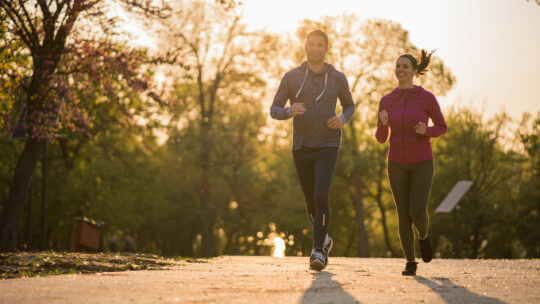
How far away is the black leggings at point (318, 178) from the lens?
8.08 m

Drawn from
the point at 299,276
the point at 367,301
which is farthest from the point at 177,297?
the point at 299,276

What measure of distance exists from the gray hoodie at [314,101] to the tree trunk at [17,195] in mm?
8918

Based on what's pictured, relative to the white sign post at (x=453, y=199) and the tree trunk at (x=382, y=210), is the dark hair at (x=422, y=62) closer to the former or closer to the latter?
the white sign post at (x=453, y=199)

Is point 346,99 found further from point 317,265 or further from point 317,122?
point 317,265

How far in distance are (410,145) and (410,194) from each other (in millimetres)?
493

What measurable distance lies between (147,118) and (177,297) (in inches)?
1356

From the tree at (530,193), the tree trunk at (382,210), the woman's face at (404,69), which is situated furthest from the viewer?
the tree trunk at (382,210)

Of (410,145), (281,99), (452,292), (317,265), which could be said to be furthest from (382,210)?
(452,292)

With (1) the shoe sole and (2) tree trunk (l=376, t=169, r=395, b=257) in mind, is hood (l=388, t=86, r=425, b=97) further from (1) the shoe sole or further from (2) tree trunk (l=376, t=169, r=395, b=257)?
(2) tree trunk (l=376, t=169, r=395, b=257)

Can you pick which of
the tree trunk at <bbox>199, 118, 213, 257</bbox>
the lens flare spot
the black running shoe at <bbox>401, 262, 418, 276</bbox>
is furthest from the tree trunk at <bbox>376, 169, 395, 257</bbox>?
the black running shoe at <bbox>401, 262, 418, 276</bbox>

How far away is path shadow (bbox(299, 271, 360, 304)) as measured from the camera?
17.0 ft

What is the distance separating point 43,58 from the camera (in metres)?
15.0

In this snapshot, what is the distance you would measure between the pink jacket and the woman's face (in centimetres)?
12

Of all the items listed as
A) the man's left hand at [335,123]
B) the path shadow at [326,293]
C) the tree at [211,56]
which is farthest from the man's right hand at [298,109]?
the tree at [211,56]
